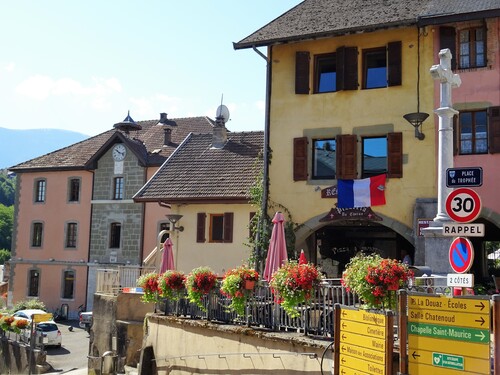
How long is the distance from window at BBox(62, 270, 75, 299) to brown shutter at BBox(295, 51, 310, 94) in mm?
22579

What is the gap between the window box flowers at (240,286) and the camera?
12648 mm

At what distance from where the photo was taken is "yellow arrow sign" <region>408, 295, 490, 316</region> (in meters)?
7.37

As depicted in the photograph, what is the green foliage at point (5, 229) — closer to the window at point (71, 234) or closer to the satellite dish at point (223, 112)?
the window at point (71, 234)

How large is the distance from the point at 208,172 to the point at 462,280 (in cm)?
1762

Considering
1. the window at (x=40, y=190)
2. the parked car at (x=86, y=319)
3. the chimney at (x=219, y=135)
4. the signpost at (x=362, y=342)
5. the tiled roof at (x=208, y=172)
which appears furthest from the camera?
the window at (x=40, y=190)

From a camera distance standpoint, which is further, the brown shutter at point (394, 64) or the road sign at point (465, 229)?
the brown shutter at point (394, 64)

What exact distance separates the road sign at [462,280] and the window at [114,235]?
96.0ft

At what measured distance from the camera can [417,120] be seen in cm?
1781

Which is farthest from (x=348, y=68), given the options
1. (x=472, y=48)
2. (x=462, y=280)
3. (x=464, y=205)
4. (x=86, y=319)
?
(x=86, y=319)

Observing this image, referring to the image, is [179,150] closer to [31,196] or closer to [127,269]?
[127,269]

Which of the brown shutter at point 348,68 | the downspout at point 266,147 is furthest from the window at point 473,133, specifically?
the downspout at point 266,147

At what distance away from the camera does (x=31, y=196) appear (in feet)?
131

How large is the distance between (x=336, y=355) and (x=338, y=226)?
12.7 meters

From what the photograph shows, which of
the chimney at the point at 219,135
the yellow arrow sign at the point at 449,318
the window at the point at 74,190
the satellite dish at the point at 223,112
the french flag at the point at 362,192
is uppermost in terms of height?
the satellite dish at the point at 223,112
